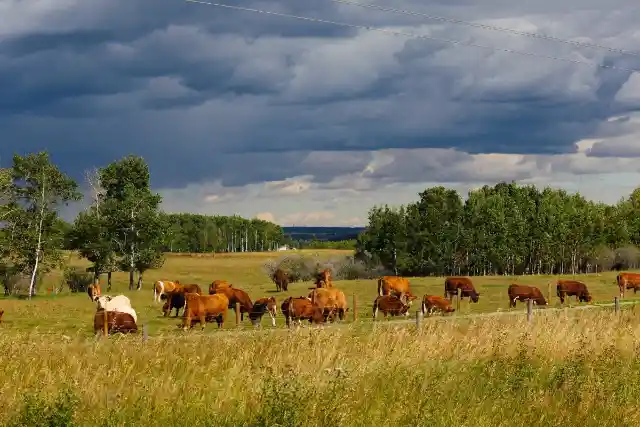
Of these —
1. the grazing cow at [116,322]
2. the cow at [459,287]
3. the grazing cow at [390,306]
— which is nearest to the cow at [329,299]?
the grazing cow at [390,306]

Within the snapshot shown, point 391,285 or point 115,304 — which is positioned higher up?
point 391,285

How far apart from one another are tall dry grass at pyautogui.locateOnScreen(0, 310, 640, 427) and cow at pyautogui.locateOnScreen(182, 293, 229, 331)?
1975cm

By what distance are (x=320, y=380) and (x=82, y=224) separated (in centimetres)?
7661

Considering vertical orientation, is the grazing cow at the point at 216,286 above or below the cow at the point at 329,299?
above

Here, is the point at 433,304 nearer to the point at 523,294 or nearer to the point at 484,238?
the point at 523,294

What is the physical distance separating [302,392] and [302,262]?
9847 centimetres

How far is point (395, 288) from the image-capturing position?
5309cm

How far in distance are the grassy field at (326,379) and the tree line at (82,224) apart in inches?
2297

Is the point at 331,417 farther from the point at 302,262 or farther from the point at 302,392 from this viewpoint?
the point at 302,262

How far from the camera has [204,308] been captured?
35562mm

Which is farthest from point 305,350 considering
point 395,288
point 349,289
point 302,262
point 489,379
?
point 302,262

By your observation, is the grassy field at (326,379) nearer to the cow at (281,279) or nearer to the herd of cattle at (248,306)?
the herd of cattle at (248,306)

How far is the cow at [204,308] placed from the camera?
115 feet

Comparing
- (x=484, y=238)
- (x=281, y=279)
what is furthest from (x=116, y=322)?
(x=484, y=238)
